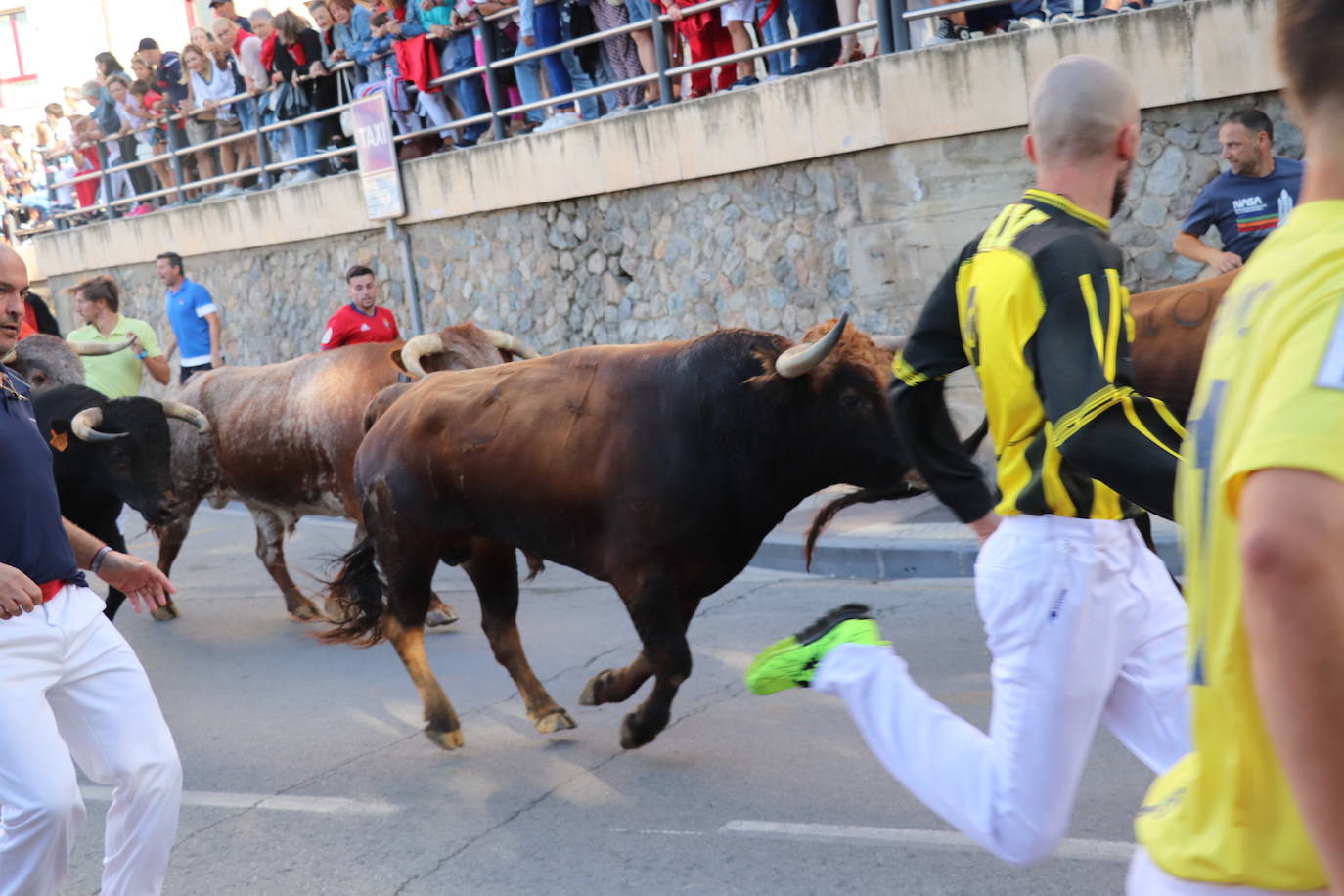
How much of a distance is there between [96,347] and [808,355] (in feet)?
20.5

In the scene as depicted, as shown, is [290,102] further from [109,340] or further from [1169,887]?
[1169,887]

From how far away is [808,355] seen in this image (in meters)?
5.16

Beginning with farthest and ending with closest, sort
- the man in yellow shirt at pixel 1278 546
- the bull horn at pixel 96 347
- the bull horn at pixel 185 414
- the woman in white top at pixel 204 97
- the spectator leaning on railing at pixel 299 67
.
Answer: the woman in white top at pixel 204 97
the spectator leaning on railing at pixel 299 67
the bull horn at pixel 96 347
the bull horn at pixel 185 414
the man in yellow shirt at pixel 1278 546

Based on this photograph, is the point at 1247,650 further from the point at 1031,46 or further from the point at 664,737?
the point at 1031,46

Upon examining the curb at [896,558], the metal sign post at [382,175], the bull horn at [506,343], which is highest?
the metal sign post at [382,175]

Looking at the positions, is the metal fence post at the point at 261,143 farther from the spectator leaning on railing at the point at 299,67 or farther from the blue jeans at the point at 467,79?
the blue jeans at the point at 467,79

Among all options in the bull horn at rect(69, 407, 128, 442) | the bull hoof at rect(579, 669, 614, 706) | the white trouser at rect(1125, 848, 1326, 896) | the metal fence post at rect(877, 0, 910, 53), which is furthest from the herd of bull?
the metal fence post at rect(877, 0, 910, 53)

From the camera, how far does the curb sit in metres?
8.06

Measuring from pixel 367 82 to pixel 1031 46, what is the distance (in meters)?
8.39

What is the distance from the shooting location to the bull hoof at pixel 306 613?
8.94 metres

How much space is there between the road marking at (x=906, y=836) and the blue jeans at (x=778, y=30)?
317 inches

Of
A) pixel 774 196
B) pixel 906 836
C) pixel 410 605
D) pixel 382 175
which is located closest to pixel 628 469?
pixel 410 605

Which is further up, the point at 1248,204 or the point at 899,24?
the point at 899,24

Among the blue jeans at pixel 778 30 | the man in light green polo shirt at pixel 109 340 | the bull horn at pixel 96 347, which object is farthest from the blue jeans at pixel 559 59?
the bull horn at pixel 96 347
